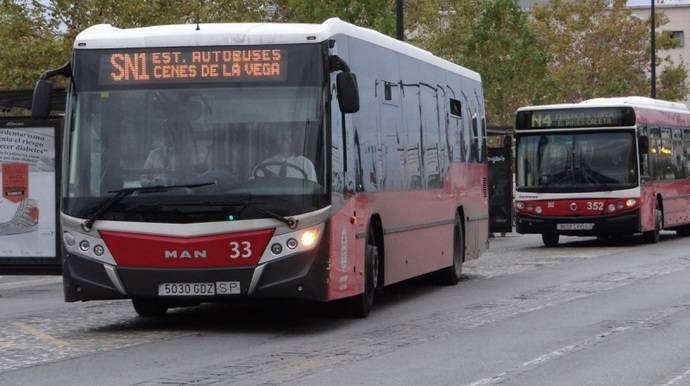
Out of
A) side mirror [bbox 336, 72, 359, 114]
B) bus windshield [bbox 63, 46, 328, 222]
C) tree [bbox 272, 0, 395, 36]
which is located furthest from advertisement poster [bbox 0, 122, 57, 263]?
tree [bbox 272, 0, 395, 36]

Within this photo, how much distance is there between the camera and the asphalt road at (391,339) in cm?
1150

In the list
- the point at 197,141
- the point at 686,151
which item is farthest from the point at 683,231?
the point at 197,141

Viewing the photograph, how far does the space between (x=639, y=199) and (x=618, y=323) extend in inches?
680

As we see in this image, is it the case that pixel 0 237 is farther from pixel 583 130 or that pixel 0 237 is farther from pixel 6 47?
pixel 6 47

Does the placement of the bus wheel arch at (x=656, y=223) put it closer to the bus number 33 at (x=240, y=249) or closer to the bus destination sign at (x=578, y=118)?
the bus destination sign at (x=578, y=118)

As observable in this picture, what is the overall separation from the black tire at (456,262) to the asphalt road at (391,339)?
18cm

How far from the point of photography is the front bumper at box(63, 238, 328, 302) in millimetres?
14367

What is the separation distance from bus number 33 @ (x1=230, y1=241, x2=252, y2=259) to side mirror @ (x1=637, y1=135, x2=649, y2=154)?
64.1ft

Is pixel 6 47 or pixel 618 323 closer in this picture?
pixel 618 323

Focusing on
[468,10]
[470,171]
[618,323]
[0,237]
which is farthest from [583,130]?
[468,10]

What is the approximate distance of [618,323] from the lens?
15.5 metres

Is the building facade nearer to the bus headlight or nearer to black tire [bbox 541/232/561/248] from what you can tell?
black tire [bbox 541/232/561/248]

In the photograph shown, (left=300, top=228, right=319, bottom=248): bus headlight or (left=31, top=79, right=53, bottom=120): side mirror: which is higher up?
(left=31, top=79, right=53, bottom=120): side mirror

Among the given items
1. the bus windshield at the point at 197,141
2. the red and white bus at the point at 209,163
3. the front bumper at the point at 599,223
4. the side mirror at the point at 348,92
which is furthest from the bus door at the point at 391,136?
the front bumper at the point at 599,223
